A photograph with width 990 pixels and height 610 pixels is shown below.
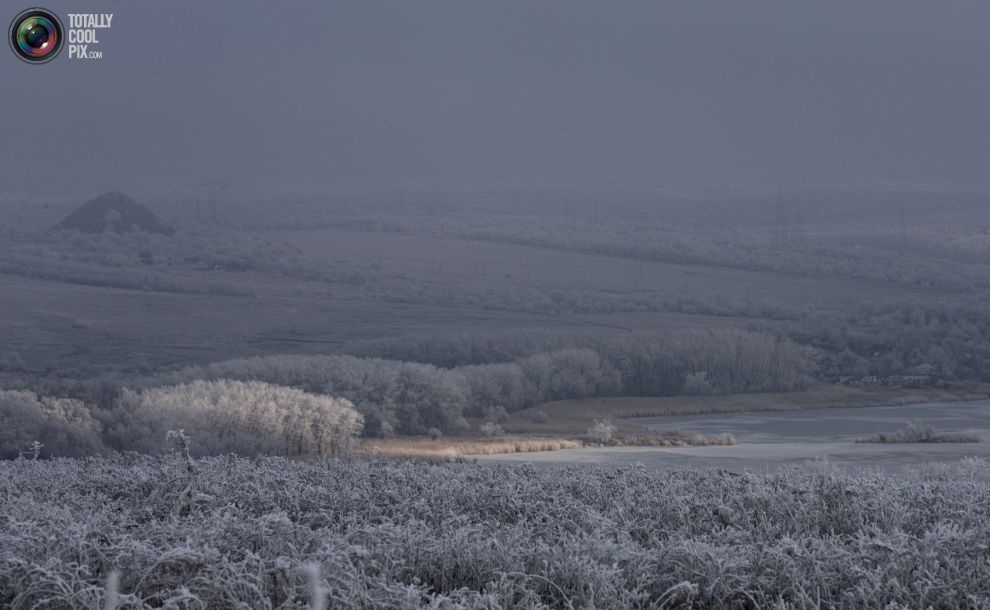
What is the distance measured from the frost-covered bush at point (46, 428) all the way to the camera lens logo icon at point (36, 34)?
20.0 feet

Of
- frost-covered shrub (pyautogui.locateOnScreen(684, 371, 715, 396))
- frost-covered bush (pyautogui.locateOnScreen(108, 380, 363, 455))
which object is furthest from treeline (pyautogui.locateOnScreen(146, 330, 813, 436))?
frost-covered bush (pyautogui.locateOnScreen(108, 380, 363, 455))

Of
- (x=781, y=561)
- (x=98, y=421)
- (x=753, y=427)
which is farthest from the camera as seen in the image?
(x=753, y=427)

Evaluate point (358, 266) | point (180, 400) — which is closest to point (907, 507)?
point (180, 400)

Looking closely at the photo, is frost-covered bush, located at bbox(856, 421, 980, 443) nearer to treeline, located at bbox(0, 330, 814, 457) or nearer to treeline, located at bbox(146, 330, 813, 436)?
treeline, located at bbox(0, 330, 814, 457)

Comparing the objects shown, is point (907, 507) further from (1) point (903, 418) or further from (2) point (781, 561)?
(1) point (903, 418)

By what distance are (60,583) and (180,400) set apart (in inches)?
625

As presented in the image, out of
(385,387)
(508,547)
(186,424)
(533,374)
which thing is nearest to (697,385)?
(533,374)

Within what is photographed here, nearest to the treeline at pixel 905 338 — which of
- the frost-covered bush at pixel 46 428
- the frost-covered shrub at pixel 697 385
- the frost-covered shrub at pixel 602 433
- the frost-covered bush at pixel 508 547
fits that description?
the frost-covered shrub at pixel 697 385

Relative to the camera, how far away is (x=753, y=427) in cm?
2881

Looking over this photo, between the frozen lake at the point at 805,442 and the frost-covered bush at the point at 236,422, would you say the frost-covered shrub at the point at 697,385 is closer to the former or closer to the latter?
the frozen lake at the point at 805,442

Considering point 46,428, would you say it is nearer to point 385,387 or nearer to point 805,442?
point 385,387

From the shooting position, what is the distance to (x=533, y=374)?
1276 inches

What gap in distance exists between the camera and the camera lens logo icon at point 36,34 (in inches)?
731

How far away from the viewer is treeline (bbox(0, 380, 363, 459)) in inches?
709
